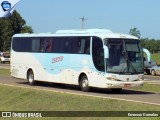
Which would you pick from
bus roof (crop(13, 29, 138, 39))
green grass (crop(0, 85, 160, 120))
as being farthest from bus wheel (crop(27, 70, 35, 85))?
green grass (crop(0, 85, 160, 120))

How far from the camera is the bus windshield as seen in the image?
22.9 m

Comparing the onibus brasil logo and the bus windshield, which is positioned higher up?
the onibus brasil logo

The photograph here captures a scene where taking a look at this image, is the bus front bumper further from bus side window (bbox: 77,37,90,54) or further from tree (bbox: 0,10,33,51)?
tree (bbox: 0,10,33,51)

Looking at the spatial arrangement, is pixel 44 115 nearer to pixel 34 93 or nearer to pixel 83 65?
pixel 34 93

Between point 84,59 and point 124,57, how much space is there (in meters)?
2.38

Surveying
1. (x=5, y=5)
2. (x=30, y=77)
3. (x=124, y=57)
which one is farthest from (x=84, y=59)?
(x=5, y=5)

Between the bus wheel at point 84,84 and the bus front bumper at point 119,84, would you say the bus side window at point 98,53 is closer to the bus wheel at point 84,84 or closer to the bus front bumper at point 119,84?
the bus front bumper at point 119,84

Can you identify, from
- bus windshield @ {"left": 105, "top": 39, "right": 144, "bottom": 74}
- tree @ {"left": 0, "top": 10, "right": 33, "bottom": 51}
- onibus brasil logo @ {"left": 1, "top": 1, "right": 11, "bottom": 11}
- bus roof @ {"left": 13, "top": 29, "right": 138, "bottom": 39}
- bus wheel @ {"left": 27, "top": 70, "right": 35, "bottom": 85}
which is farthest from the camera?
tree @ {"left": 0, "top": 10, "right": 33, "bottom": 51}

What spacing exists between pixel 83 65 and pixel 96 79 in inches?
54.0

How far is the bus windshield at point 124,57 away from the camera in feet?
75.1

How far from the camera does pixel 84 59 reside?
2445 centimetres

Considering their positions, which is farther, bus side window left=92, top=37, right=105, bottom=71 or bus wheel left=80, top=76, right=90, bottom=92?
bus wheel left=80, top=76, right=90, bottom=92

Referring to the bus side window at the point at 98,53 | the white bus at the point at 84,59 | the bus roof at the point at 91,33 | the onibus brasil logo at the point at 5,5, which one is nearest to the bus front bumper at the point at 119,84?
the white bus at the point at 84,59

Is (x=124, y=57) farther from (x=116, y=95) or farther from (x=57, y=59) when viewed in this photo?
(x=57, y=59)
